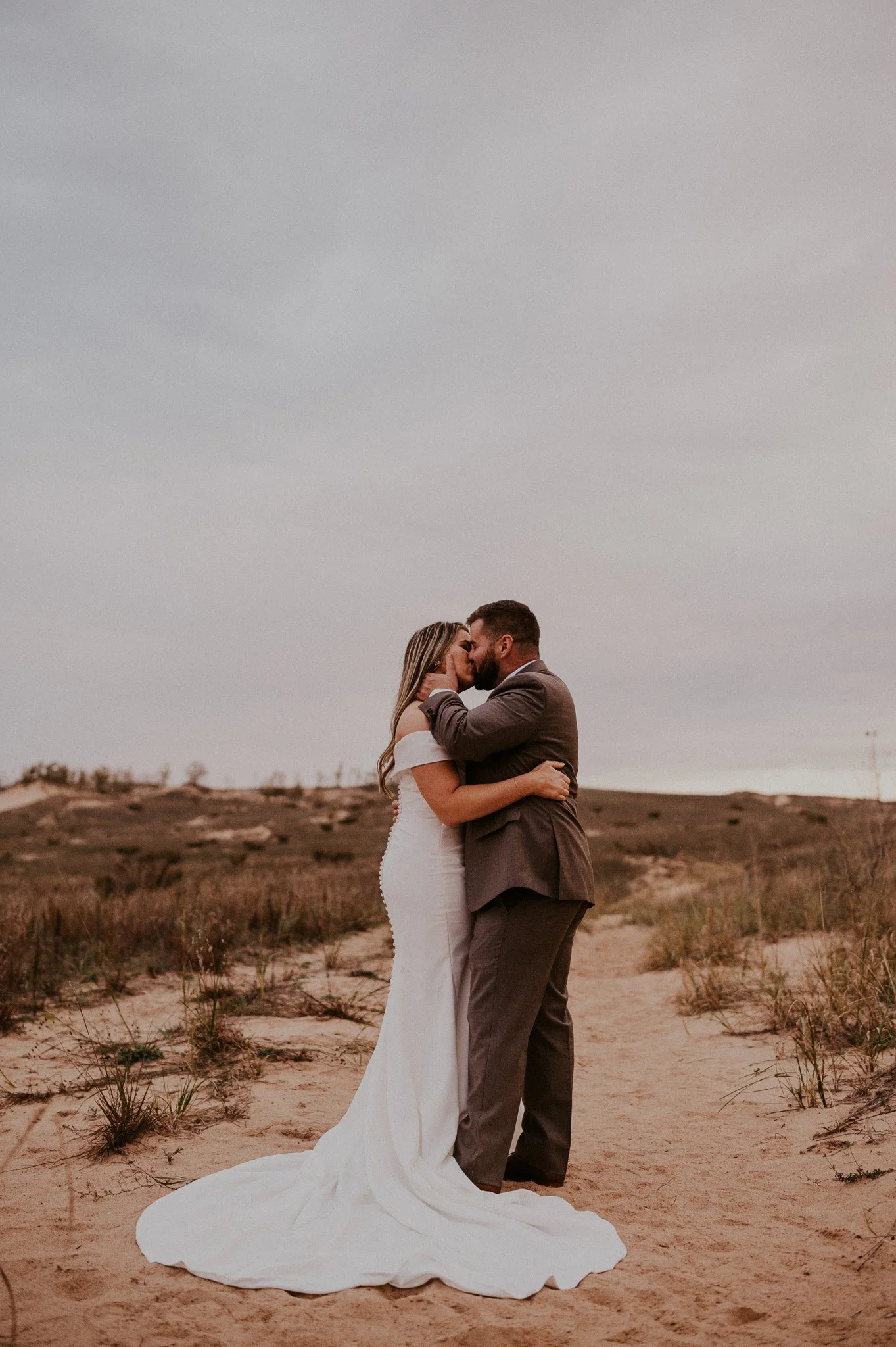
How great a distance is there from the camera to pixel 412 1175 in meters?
3.72

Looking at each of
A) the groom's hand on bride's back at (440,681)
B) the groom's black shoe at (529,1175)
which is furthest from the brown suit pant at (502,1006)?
the groom's hand on bride's back at (440,681)

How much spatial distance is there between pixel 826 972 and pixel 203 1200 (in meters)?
4.96

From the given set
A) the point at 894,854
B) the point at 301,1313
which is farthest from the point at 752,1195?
the point at 894,854

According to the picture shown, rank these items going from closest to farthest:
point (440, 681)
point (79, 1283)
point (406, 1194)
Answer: point (79, 1283) < point (406, 1194) < point (440, 681)

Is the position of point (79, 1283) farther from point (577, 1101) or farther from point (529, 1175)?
point (577, 1101)

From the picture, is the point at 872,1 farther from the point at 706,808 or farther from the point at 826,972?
the point at 706,808

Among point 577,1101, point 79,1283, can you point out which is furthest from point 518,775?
point 577,1101

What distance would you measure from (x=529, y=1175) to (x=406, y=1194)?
2.78ft

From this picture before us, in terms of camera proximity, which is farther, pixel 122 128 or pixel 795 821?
pixel 795 821

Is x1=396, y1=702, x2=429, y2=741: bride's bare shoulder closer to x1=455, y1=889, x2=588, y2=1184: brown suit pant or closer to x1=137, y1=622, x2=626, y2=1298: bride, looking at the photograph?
x1=137, y1=622, x2=626, y2=1298: bride

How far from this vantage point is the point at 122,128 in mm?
10398

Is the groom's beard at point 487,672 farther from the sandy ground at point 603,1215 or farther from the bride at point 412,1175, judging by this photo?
the sandy ground at point 603,1215

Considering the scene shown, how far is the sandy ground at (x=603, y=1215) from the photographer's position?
2.86 m

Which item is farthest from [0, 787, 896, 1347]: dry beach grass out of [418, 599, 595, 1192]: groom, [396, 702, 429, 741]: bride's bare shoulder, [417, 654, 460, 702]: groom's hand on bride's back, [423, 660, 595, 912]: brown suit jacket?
[417, 654, 460, 702]: groom's hand on bride's back
